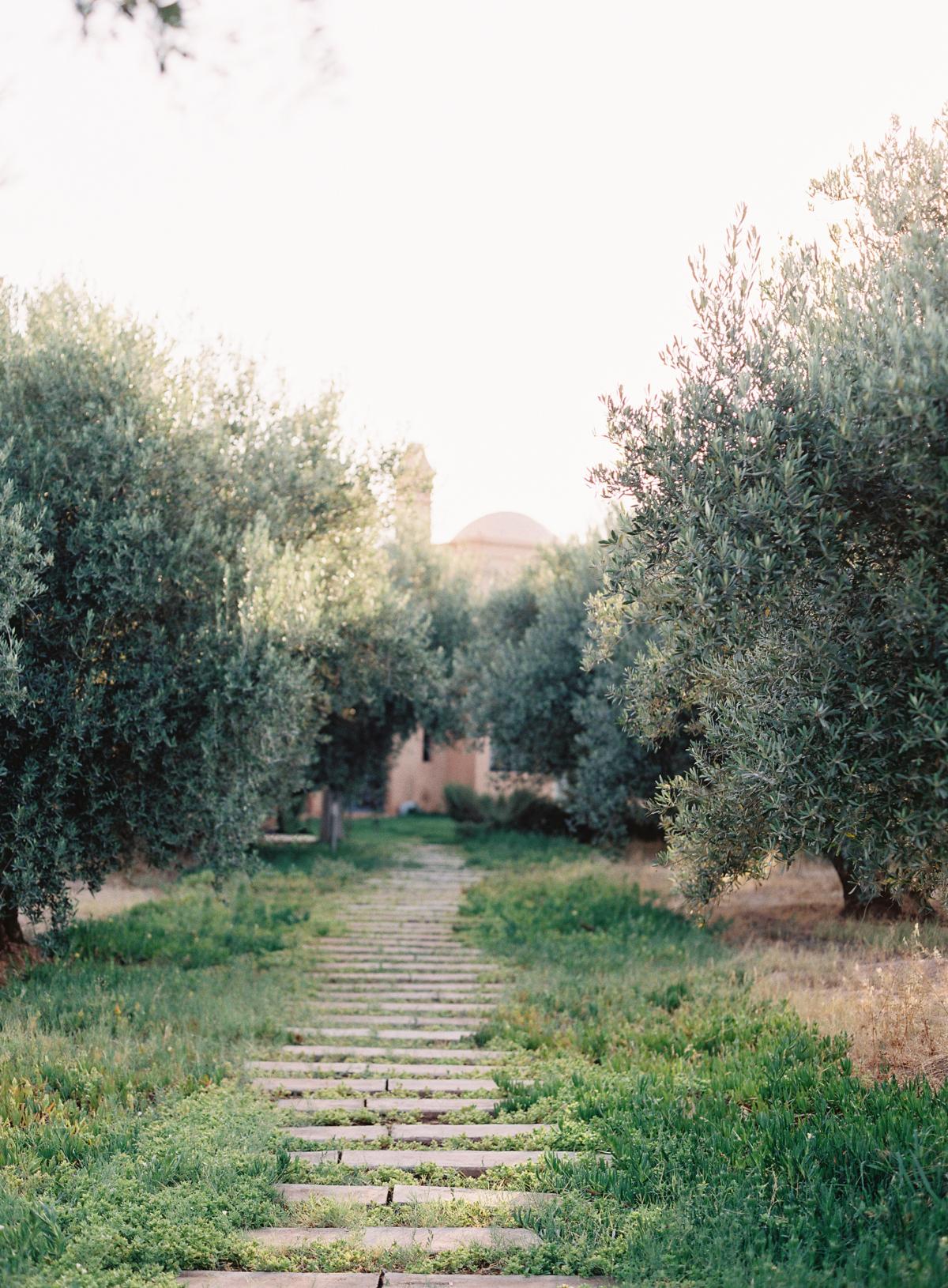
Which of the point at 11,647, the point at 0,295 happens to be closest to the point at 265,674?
the point at 11,647

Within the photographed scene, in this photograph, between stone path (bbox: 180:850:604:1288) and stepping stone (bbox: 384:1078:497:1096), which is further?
stepping stone (bbox: 384:1078:497:1096)

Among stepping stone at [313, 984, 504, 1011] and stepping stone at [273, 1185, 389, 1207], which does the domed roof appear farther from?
stepping stone at [273, 1185, 389, 1207]

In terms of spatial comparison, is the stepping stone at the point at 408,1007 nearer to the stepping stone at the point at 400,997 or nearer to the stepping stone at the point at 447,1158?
the stepping stone at the point at 400,997

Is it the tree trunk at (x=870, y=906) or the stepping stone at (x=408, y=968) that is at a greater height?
the tree trunk at (x=870, y=906)

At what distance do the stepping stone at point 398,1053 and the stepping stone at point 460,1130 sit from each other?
1507 mm

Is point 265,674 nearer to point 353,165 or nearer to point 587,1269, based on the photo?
point 353,165

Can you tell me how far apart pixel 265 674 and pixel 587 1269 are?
6.21m

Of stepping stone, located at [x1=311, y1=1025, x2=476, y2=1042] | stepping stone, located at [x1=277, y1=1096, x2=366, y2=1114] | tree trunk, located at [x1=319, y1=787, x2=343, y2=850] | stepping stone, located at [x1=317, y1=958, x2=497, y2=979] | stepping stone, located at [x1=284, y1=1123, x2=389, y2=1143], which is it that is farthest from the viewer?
tree trunk, located at [x1=319, y1=787, x2=343, y2=850]

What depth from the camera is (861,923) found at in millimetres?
12078

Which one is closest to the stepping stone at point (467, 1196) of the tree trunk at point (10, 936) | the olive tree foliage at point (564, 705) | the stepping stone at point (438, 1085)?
the stepping stone at point (438, 1085)

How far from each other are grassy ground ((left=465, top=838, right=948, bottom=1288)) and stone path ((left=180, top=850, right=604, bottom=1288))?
1.02 ft

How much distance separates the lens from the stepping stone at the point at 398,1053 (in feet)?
26.1

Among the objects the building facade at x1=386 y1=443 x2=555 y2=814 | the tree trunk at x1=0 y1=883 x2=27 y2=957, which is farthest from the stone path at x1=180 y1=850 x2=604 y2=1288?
the building facade at x1=386 y1=443 x2=555 y2=814

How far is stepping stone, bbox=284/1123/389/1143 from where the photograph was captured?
6133 millimetres
